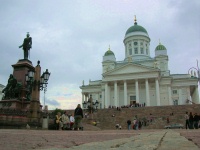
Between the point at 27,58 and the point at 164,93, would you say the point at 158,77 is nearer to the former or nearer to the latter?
the point at 164,93

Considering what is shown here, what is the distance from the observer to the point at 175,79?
208 ft

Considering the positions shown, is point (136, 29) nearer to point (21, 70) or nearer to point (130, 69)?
point (130, 69)

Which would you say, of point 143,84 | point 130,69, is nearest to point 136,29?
point 130,69

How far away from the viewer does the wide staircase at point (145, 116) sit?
3349 cm

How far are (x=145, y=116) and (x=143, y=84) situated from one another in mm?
23780

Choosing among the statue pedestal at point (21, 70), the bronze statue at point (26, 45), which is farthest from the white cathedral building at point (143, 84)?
the statue pedestal at point (21, 70)

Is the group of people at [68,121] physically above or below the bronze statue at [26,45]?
below

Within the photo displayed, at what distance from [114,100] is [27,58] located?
38.4 meters

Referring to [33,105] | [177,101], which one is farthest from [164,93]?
[33,105]

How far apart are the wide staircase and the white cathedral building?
50.9 ft

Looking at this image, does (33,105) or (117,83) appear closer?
(33,105)

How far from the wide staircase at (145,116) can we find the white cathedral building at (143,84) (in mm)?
15505

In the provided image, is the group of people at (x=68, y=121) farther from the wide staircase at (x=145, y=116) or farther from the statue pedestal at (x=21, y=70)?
the wide staircase at (x=145, y=116)

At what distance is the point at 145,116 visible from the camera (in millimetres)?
37875
